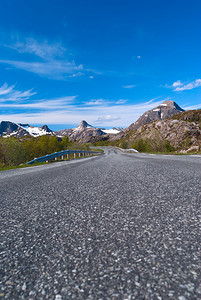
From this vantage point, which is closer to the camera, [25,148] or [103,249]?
[103,249]

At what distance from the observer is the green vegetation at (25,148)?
2195 centimetres

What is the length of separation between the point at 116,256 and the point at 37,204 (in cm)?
266

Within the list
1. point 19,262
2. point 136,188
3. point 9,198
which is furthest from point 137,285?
point 9,198

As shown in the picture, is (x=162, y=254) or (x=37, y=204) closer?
(x=162, y=254)

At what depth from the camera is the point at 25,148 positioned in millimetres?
28156

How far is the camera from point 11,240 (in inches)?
101

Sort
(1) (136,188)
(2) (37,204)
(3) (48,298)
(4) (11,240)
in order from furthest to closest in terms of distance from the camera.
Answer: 1. (1) (136,188)
2. (2) (37,204)
3. (4) (11,240)
4. (3) (48,298)

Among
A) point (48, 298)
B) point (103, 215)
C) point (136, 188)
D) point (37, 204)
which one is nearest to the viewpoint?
point (48, 298)

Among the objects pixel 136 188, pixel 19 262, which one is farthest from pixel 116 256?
pixel 136 188

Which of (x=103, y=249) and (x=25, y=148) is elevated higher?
(x=25, y=148)

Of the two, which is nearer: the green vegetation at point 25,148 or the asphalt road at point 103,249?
the asphalt road at point 103,249

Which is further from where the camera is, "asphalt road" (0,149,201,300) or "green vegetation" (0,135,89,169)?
"green vegetation" (0,135,89,169)

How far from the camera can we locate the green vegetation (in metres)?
22.0

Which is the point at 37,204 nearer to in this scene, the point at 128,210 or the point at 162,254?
the point at 128,210
